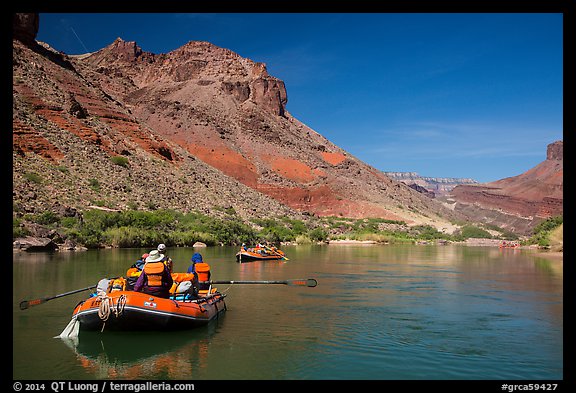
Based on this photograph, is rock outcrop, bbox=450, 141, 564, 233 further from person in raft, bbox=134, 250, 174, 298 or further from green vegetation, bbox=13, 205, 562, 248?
person in raft, bbox=134, 250, 174, 298

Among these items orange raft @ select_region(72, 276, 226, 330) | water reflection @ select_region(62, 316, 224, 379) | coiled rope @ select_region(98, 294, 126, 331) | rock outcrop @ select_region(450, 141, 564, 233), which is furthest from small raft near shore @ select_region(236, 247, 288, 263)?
rock outcrop @ select_region(450, 141, 564, 233)

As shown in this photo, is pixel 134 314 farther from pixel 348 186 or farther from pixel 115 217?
pixel 348 186

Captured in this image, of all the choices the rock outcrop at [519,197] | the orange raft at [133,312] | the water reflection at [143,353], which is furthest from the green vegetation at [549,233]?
the rock outcrop at [519,197]

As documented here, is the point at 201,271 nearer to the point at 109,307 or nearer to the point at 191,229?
the point at 109,307

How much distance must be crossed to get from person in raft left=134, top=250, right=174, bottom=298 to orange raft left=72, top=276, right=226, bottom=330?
0.92 feet

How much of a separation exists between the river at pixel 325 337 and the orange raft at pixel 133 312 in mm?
309

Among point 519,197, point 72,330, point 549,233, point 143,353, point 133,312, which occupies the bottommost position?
point 143,353

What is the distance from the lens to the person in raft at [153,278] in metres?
12.2

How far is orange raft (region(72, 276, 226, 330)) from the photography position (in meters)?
11.7

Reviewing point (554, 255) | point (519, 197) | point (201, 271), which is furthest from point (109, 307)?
point (519, 197)

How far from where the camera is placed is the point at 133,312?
11711mm

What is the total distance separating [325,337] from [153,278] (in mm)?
4314

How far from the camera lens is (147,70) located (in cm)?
12169
